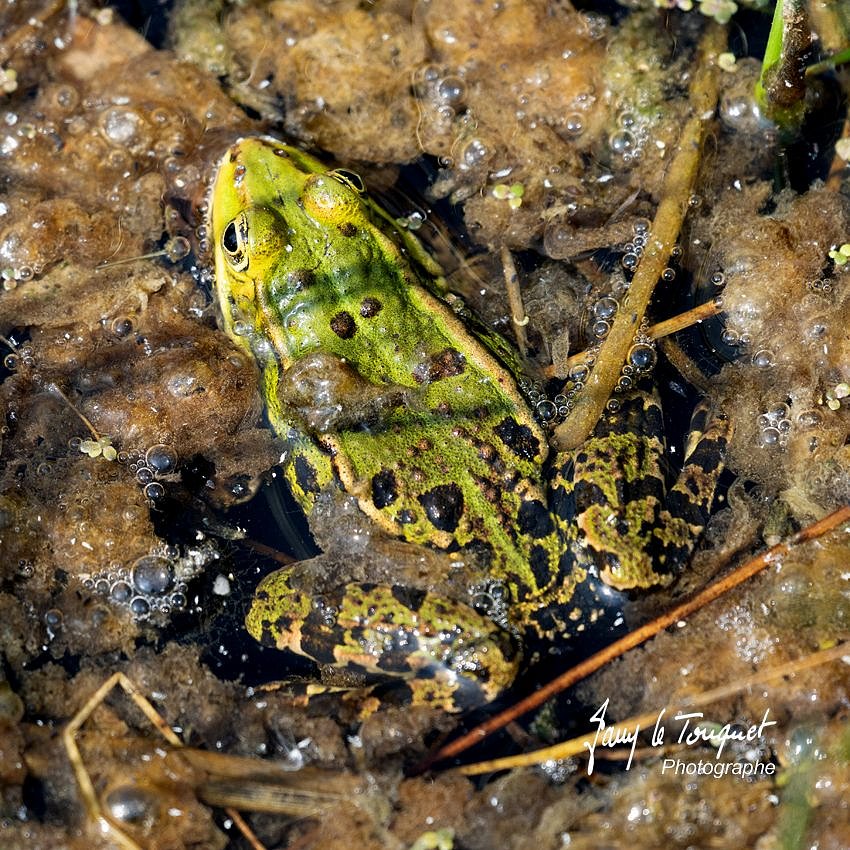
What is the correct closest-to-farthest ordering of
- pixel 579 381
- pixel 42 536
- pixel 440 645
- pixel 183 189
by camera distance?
pixel 440 645 → pixel 42 536 → pixel 579 381 → pixel 183 189

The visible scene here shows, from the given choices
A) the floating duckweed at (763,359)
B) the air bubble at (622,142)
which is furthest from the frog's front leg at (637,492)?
the air bubble at (622,142)

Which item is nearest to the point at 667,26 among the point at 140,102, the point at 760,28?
the point at 760,28

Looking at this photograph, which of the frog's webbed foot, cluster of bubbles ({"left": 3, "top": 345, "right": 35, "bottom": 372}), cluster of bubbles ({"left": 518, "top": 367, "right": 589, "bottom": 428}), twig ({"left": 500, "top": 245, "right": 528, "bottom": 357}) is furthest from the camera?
twig ({"left": 500, "top": 245, "right": 528, "bottom": 357})

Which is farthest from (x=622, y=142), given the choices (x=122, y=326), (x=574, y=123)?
(x=122, y=326)

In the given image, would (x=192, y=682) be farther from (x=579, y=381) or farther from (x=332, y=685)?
(x=579, y=381)

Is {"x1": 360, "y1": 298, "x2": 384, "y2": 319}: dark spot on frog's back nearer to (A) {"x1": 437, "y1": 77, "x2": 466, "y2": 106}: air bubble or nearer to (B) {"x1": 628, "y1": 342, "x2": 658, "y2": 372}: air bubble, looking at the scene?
(B) {"x1": 628, "y1": 342, "x2": 658, "y2": 372}: air bubble

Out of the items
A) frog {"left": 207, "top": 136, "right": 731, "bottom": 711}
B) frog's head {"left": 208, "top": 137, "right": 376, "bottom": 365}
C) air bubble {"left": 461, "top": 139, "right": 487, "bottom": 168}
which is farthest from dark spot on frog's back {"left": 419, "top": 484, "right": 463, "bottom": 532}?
air bubble {"left": 461, "top": 139, "right": 487, "bottom": 168}

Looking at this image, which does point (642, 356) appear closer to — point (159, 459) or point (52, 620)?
point (159, 459)

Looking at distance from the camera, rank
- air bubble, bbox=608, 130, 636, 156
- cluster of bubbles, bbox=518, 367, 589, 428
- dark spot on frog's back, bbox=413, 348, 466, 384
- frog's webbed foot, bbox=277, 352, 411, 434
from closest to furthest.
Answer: frog's webbed foot, bbox=277, 352, 411, 434 → dark spot on frog's back, bbox=413, 348, 466, 384 → cluster of bubbles, bbox=518, 367, 589, 428 → air bubble, bbox=608, 130, 636, 156
